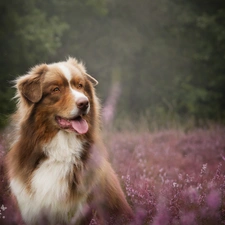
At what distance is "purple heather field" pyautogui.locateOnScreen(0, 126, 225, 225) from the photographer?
13.1ft

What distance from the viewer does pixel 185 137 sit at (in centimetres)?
1051

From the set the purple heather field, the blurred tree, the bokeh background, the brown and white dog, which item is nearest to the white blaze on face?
the brown and white dog

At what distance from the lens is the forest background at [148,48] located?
64.1 feet

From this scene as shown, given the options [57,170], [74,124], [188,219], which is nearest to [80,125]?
[74,124]

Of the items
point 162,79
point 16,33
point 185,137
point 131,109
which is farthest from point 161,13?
point 185,137

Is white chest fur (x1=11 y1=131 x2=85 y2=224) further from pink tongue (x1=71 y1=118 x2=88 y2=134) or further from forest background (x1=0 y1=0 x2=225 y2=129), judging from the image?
forest background (x1=0 y1=0 x2=225 y2=129)

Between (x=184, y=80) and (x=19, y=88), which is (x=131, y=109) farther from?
(x=19, y=88)

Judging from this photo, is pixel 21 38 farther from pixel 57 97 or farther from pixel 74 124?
pixel 74 124

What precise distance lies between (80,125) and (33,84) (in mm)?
708

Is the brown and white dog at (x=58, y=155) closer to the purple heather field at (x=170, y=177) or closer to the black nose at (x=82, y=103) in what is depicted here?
the black nose at (x=82, y=103)

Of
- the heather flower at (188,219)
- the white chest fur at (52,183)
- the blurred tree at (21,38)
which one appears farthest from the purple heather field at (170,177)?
the blurred tree at (21,38)

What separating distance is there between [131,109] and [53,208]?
1991cm

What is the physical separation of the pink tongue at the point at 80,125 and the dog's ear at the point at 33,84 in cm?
48

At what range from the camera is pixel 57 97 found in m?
4.49
